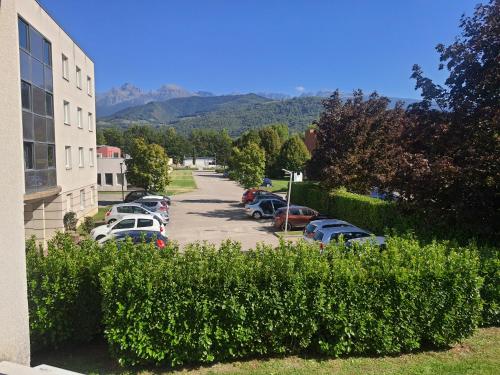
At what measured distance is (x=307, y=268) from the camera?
22.1 ft

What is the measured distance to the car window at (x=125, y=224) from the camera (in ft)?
62.2

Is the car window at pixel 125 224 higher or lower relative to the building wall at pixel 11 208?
lower

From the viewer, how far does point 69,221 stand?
2244 cm

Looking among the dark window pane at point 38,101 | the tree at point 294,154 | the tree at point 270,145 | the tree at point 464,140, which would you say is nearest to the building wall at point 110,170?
the dark window pane at point 38,101

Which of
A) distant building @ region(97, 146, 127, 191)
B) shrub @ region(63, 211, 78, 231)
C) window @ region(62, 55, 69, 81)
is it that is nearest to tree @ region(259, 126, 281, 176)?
distant building @ region(97, 146, 127, 191)

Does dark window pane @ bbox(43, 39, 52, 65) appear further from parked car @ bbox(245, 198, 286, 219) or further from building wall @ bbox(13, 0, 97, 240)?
parked car @ bbox(245, 198, 286, 219)

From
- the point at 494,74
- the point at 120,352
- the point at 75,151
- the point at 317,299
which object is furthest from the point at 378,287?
the point at 75,151

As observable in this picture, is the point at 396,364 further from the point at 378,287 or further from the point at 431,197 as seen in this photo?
the point at 431,197

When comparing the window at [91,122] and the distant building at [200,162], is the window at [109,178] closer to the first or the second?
the window at [91,122]

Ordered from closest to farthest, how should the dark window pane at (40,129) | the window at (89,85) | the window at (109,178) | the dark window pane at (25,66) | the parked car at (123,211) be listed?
the dark window pane at (25,66) < the dark window pane at (40,129) < the parked car at (123,211) < the window at (89,85) < the window at (109,178)

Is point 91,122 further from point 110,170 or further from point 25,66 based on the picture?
point 110,170

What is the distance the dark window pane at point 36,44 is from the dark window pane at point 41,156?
3994 millimetres

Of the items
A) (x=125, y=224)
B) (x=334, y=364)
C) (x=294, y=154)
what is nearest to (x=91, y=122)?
(x=125, y=224)

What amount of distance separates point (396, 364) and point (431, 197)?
5.41 m
